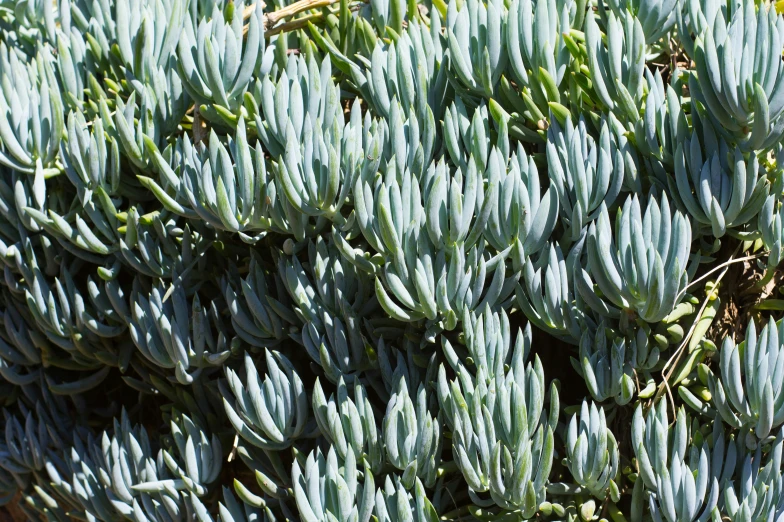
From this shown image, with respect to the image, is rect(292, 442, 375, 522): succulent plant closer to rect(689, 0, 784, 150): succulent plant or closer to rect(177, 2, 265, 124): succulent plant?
rect(177, 2, 265, 124): succulent plant

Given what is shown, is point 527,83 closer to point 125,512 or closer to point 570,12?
point 570,12

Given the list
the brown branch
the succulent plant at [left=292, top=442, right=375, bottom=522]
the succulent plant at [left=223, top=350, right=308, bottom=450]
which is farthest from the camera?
the brown branch

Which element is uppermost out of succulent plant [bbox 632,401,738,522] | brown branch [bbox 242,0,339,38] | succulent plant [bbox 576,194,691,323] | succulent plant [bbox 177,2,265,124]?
brown branch [bbox 242,0,339,38]

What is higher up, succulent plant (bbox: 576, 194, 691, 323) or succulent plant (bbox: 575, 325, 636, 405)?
succulent plant (bbox: 576, 194, 691, 323)

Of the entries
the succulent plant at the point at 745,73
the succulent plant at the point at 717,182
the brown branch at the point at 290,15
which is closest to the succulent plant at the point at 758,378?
the succulent plant at the point at 717,182

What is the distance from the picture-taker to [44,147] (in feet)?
5.62

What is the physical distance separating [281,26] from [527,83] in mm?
647

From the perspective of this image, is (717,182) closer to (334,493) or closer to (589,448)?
(589,448)

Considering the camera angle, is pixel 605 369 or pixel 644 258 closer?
pixel 644 258

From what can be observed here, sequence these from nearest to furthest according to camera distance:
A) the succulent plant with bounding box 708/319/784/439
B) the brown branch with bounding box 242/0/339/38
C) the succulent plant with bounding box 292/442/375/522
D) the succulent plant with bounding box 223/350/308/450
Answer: the succulent plant with bounding box 708/319/784/439 → the succulent plant with bounding box 292/442/375/522 → the succulent plant with bounding box 223/350/308/450 → the brown branch with bounding box 242/0/339/38

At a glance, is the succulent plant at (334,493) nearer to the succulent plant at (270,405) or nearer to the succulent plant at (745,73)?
the succulent plant at (270,405)

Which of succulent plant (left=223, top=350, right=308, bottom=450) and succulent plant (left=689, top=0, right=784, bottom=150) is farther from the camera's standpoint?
succulent plant (left=223, top=350, right=308, bottom=450)

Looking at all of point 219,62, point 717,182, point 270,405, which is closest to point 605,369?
point 717,182

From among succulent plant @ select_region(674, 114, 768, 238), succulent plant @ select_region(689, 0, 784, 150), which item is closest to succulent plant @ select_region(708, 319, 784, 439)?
succulent plant @ select_region(674, 114, 768, 238)
